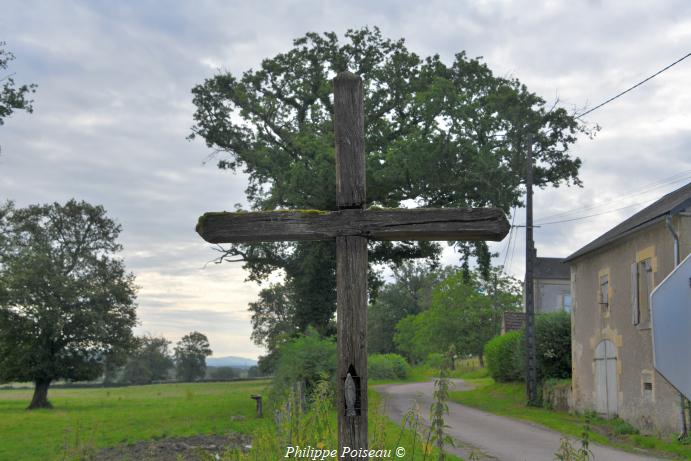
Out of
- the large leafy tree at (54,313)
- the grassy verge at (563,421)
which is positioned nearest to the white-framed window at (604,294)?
the grassy verge at (563,421)

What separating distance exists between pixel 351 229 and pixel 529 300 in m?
26.2

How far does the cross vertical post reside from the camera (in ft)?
14.7

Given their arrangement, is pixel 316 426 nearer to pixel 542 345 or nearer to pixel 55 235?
pixel 542 345

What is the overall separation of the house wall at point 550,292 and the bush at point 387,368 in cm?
1217

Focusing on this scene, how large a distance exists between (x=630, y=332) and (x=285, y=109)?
19.8 metres

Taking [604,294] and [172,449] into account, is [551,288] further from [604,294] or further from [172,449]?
[172,449]

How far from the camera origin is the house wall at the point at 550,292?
5938 centimetres

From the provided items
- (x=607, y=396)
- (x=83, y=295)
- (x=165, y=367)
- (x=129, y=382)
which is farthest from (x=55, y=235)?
(x=165, y=367)

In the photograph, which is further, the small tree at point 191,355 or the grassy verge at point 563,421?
the small tree at point 191,355

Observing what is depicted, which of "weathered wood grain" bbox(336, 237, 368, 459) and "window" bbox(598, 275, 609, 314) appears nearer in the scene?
"weathered wood grain" bbox(336, 237, 368, 459)

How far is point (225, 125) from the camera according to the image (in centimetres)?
3512

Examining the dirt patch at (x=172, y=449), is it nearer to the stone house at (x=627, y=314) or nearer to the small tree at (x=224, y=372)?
the stone house at (x=627, y=314)

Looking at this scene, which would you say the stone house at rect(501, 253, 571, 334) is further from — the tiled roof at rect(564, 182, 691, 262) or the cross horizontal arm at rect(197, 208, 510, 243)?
the cross horizontal arm at rect(197, 208, 510, 243)

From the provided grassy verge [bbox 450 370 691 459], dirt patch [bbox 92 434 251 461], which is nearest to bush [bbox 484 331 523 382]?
grassy verge [bbox 450 370 691 459]
